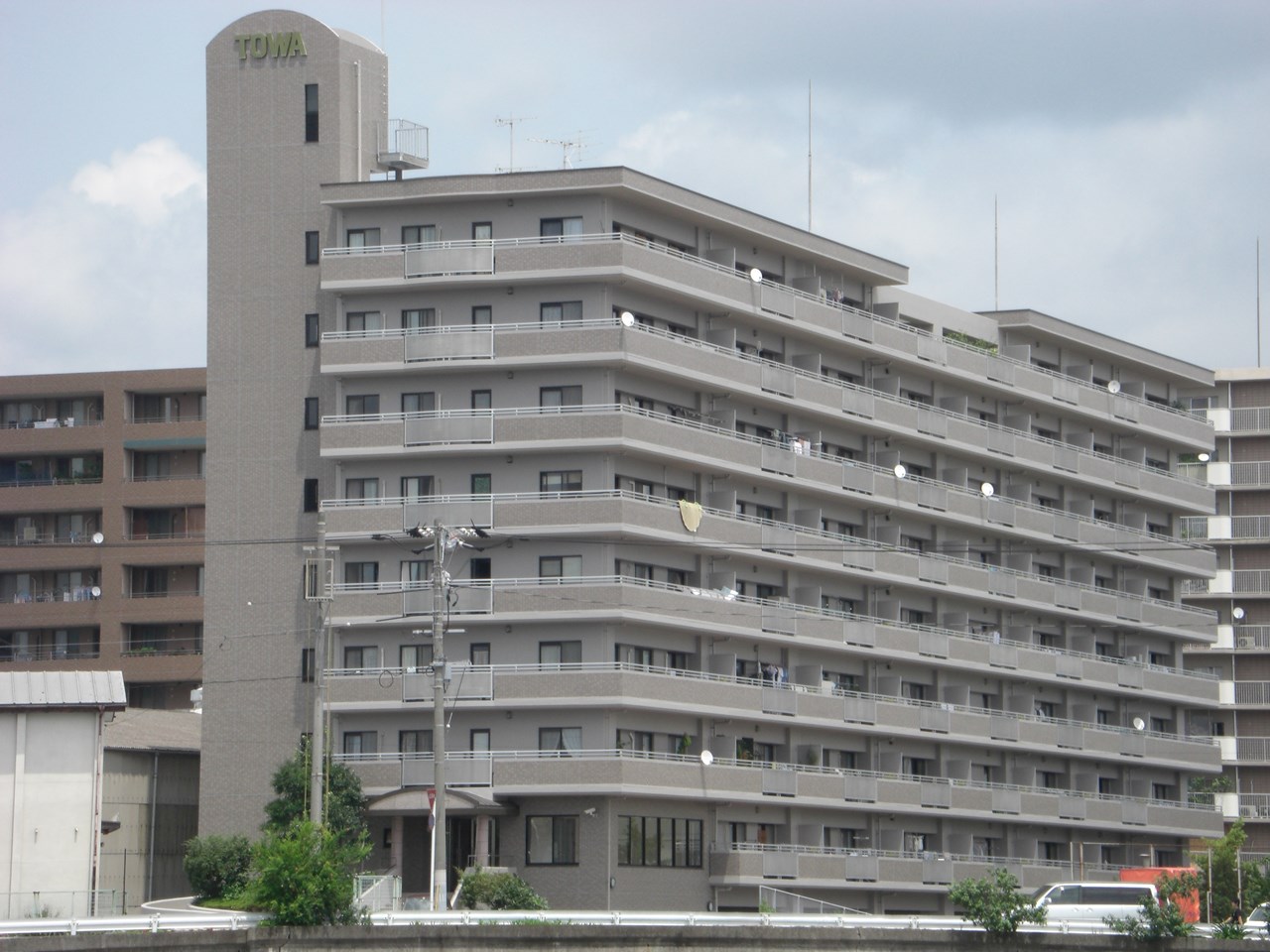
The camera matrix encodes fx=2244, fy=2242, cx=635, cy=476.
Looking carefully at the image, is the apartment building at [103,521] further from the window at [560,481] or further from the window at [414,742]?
the window at [560,481]

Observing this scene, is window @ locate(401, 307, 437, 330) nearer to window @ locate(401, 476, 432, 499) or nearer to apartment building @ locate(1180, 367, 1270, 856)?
window @ locate(401, 476, 432, 499)

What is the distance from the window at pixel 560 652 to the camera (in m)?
90.8

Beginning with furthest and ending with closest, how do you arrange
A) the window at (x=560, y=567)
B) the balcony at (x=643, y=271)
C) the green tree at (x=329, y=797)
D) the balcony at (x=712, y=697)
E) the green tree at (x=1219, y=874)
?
1. the balcony at (x=643, y=271)
2. the window at (x=560, y=567)
3. the balcony at (x=712, y=697)
4. the green tree at (x=1219, y=874)
5. the green tree at (x=329, y=797)

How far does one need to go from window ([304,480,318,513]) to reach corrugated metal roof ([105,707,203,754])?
11.0 m

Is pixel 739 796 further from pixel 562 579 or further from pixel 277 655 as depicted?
pixel 277 655

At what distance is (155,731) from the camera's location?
10456cm

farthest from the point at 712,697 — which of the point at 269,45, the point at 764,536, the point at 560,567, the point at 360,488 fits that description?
the point at 269,45

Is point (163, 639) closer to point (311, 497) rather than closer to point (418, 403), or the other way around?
point (311, 497)

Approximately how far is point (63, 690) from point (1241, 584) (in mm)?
87756

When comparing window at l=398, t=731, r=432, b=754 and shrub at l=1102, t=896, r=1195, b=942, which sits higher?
window at l=398, t=731, r=432, b=754

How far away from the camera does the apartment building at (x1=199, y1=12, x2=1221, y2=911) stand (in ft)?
296

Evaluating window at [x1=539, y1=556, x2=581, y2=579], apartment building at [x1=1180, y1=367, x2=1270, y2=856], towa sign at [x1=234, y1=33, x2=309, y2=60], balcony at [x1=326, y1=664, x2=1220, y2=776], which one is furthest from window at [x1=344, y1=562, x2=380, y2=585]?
apartment building at [x1=1180, y1=367, x2=1270, y2=856]

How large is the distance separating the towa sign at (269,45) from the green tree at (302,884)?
45.6 metres

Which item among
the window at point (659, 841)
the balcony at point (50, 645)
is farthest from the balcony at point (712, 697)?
the balcony at point (50, 645)
